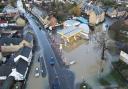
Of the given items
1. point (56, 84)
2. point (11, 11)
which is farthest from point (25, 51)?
point (11, 11)

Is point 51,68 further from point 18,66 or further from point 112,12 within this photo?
point 112,12

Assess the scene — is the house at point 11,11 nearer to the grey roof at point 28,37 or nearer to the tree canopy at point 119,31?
the grey roof at point 28,37

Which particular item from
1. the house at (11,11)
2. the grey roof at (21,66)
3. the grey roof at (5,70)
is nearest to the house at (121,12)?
the house at (11,11)

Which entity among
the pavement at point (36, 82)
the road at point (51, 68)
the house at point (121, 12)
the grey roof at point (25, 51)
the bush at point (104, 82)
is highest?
the house at point (121, 12)

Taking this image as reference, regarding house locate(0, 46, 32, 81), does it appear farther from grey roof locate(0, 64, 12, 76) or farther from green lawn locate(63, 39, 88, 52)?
green lawn locate(63, 39, 88, 52)

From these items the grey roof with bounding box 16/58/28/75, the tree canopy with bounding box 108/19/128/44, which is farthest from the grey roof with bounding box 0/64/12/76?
the tree canopy with bounding box 108/19/128/44

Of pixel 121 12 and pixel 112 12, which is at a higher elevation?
pixel 112 12

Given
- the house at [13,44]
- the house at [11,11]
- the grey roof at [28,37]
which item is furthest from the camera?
the house at [11,11]

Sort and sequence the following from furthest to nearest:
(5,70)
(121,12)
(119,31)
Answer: (121,12) → (119,31) → (5,70)
